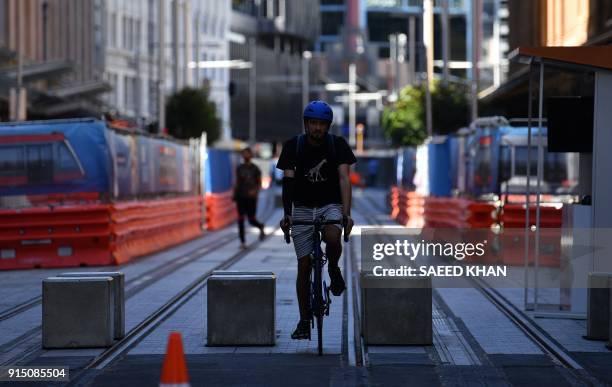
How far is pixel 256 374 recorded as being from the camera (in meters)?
10.5

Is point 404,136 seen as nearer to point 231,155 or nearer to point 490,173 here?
point 231,155

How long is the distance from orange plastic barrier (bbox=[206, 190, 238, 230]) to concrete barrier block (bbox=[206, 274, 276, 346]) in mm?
26047

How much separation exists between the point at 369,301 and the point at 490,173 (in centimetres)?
1523

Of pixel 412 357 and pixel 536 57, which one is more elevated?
pixel 536 57

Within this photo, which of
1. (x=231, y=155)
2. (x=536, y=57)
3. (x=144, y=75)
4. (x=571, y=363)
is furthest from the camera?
(x=144, y=75)

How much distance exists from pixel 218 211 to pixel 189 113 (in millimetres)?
32967

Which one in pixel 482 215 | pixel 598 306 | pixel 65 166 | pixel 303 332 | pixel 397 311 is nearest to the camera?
pixel 303 332

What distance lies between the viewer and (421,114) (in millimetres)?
70000

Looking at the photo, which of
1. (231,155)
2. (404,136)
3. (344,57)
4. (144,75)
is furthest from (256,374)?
(344,57)

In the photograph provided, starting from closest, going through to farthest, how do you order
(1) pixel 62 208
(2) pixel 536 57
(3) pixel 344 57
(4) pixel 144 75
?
(2) pixel 536 57 → (1) pixel 62 208 → (4) pixel 144 75 → (3) pixel 344 57

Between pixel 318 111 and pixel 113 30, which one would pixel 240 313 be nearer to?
pixel 318 111

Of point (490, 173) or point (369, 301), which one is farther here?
point (490, 173)

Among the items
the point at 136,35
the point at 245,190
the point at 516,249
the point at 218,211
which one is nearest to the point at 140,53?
the point at 136,35

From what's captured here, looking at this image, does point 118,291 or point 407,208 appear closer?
point 118,291
